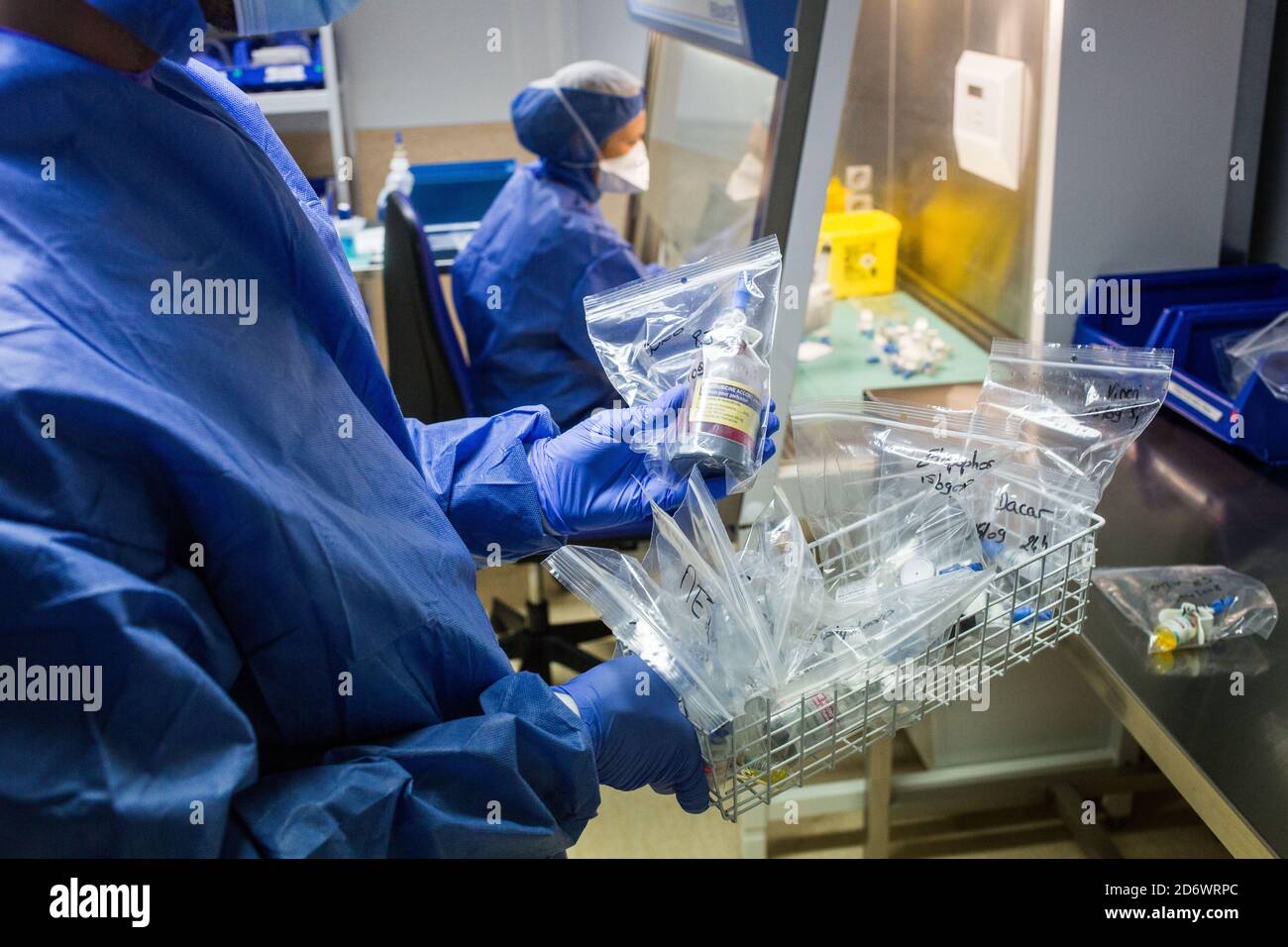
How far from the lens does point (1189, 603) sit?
114cm

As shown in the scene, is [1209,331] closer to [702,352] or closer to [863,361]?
[863,361]

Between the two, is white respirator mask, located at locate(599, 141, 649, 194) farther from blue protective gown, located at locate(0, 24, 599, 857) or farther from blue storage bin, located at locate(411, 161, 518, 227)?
blue protective gown, located at locate(0, 24, 599, 857)

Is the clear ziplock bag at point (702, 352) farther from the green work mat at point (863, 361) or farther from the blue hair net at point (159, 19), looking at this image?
the green work mat at point (863, 361)

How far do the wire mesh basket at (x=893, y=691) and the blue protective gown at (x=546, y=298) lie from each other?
1309mm

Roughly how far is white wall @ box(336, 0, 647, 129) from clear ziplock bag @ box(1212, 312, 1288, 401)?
2340 mm

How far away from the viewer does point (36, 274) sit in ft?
2.11

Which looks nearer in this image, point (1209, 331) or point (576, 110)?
point (1209, 331)

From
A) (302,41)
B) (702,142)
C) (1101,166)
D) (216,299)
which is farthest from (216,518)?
(302,41)

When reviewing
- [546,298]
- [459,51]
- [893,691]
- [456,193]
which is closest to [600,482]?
[893,691]

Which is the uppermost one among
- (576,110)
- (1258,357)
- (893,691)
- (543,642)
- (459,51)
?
(459,51)

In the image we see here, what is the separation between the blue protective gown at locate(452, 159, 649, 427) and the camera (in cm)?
215

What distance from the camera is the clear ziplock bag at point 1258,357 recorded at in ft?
4.56

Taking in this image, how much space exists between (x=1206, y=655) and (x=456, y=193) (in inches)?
108
